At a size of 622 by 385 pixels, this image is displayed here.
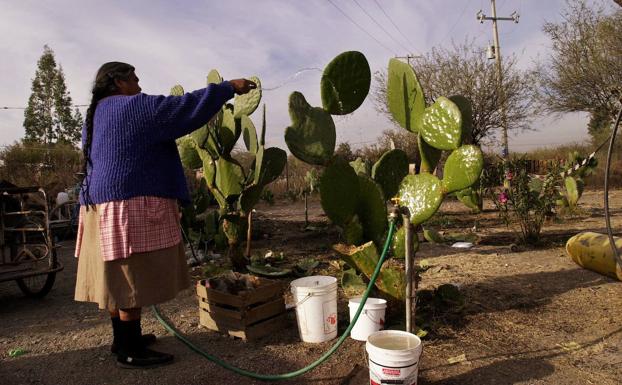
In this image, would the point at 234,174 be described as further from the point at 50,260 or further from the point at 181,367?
the point at 181,367

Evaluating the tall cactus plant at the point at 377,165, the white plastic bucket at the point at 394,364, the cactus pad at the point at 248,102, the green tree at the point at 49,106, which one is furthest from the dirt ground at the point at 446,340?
the green tree at the point at 49,106

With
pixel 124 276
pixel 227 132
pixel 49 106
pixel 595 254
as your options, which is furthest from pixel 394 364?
pixel 49 106

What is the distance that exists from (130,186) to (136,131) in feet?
0.81

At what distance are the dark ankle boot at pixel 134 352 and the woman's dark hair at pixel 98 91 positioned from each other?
2.06 ft

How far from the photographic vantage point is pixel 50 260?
3572 mm

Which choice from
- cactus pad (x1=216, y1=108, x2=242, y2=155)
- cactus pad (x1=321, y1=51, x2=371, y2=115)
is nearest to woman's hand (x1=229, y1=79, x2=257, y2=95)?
cactus pad (x1=321, y1=51, x2=371, y2=115)

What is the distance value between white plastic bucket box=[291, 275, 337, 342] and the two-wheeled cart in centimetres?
219

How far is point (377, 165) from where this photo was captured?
2.99 meters

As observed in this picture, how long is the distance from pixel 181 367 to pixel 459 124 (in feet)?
6.15

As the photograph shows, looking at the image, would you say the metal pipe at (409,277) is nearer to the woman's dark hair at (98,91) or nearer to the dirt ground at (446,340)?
the dirt ground at (446,340)

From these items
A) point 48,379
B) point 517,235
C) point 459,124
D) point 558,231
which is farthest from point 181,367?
point 558,231

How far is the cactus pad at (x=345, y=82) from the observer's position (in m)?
2.81

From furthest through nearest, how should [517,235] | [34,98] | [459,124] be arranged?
[34,98]
[517,235]
[459,124]

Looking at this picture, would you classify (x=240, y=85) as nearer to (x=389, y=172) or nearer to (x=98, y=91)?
(x=98, y=91)
